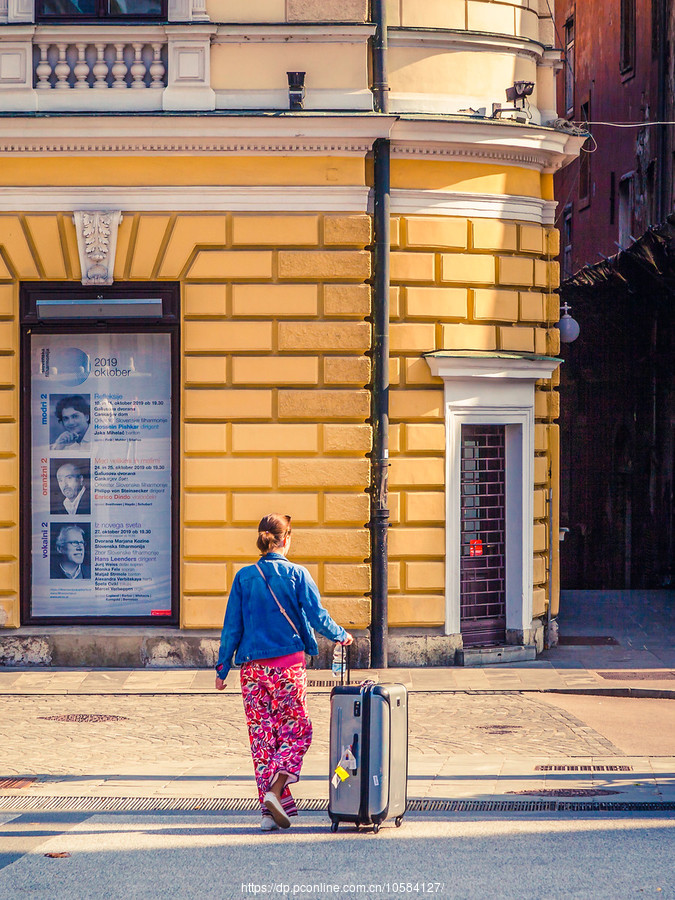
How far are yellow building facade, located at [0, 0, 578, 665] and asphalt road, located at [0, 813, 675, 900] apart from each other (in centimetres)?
588

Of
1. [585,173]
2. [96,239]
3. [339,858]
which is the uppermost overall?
[585,173]

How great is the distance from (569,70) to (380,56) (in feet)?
63.2

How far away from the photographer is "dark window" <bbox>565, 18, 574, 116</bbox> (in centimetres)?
3175

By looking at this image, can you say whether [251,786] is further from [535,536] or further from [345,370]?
[535,536]

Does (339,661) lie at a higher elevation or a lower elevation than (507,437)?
lower

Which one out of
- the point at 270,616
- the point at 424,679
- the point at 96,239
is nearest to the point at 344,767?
the point at 270,616

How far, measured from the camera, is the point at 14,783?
910 centimetres

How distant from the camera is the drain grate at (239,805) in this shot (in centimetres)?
834

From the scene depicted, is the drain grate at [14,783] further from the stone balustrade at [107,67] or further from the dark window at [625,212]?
the dark window at [625,212]

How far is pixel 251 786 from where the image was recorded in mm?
9047

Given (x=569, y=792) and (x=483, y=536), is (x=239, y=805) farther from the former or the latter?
(x=483, y=536)

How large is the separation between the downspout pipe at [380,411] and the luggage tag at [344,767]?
6.19 meters

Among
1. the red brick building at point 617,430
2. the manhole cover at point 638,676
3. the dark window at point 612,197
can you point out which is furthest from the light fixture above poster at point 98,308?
the dark window at point 612,197

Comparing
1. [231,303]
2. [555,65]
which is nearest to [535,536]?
[231,303]
